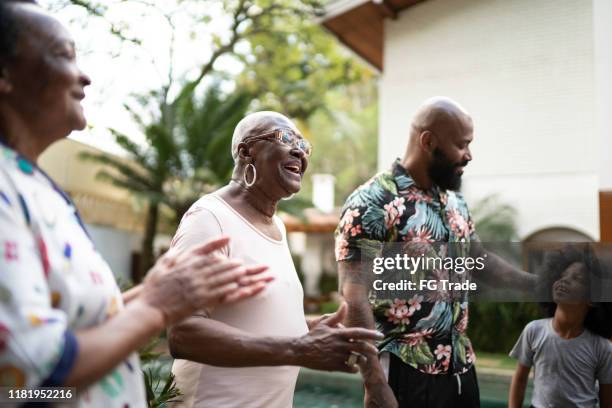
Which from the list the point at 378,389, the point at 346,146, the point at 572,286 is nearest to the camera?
the point at 378,389

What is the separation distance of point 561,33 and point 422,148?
351 inches

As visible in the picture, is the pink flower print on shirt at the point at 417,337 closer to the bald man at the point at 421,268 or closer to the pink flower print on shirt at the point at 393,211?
the bald man at the point at 421,268

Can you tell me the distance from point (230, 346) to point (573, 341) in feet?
6.21

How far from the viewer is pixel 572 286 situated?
2826 millimetres

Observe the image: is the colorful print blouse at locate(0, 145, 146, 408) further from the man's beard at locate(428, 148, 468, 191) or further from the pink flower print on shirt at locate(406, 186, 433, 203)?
the man's beard at locate(428, 148, 468, 191)

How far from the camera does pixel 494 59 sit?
11.3 metres

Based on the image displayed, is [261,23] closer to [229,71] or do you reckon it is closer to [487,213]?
[229,71]

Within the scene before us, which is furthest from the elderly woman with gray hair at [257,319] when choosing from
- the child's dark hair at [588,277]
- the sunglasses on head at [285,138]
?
the child's dark hair at [588,277]

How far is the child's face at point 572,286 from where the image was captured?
2.78 metres

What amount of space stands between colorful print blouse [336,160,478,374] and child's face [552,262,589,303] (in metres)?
0.47

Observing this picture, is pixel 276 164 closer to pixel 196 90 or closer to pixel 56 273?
pixel 56 273

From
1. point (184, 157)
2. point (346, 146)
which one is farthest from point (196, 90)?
point (346, 146)

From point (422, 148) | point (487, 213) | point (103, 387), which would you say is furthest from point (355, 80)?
point (103, 387)

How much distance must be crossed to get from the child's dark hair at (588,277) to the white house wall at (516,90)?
8.02 meters
